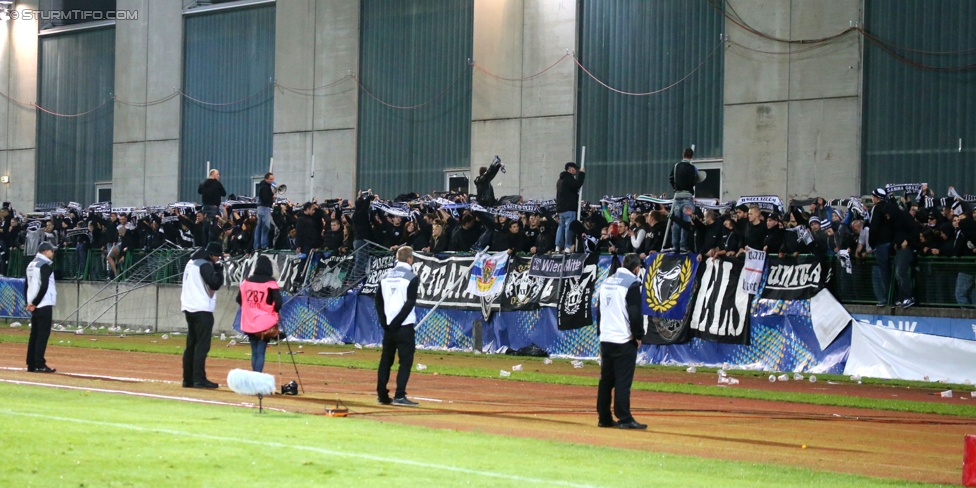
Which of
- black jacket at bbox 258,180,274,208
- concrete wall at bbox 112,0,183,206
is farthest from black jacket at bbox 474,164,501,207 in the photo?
concrete wall at bbox 112,0,183,206

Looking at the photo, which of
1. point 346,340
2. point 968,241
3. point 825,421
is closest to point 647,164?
point 346,340

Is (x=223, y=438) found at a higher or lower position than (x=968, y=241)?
lower

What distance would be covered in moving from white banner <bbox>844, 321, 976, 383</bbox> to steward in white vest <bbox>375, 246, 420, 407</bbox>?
34.0 ft

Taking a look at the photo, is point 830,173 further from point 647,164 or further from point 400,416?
point 400,416

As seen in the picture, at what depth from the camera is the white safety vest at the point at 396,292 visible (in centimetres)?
1554

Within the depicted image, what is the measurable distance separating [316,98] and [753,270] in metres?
21.1

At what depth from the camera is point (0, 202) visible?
162ft

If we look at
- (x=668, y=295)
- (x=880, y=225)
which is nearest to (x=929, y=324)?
(x=880, y=225)

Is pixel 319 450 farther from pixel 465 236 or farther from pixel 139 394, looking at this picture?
pixel 465 236

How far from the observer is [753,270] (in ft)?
77.6

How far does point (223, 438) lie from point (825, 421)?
8.18 meters

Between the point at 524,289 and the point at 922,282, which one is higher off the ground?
the point at 922,282

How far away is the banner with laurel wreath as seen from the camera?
2450 cm

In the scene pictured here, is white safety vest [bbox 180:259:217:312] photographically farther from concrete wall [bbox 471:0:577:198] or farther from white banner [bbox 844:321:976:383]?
concrete wall [bbox 471:0:577:198]
